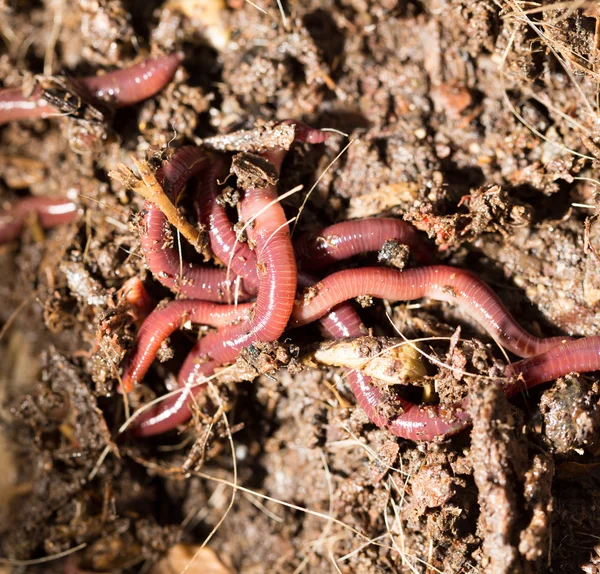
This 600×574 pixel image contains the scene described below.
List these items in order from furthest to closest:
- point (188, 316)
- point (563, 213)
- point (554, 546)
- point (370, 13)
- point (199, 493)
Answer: point (199, 493), point (370, 13), point (563, 213), point (188, 316), point (554, 546)

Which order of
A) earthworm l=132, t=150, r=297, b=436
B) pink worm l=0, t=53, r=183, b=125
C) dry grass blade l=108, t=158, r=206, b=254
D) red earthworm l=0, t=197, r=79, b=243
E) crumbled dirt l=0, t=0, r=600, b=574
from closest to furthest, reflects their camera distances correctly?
1. dry grass blade l=108, t=158, r=206, b=254
2. earthworm l=132, t=150, r=297, b=436
3. crumbled dirt l=0, t=0, r=600, b=574
4. pink worm l=0, t=53, r=183, b=125
5. red earthworm l=0, t=197, r=79, b=243

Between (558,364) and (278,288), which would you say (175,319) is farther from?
(558,364)

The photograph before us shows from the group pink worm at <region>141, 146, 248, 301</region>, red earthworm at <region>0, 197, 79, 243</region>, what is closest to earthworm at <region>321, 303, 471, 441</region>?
pink worm at <region>141, 146, 248, 301</region>

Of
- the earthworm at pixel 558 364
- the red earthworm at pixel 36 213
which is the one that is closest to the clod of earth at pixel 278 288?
the earthworm at pixel 558 364

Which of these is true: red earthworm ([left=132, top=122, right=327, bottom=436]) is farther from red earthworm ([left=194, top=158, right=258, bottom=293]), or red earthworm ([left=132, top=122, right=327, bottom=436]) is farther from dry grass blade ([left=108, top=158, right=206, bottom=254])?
dry grass blade ([left=108, top=158, right=206, bottom=254])

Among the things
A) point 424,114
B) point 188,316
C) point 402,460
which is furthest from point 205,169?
point 402,460

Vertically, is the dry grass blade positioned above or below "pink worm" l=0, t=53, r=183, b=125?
below

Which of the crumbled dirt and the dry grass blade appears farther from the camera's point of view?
the crumbled dirt

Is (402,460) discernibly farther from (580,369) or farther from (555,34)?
(555,34)
